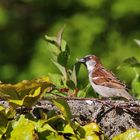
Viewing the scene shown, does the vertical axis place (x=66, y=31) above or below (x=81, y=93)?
below

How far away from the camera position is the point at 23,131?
2273mm

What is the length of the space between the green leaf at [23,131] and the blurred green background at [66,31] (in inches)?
208

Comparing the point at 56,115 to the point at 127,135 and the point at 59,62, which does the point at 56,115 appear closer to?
the point at 127,135

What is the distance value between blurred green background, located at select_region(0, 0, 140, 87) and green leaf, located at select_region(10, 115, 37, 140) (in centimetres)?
529

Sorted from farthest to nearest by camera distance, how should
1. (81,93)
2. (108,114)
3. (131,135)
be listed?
(81,93), (108,114), (131,135)

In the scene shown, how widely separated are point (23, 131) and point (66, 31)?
241 inches

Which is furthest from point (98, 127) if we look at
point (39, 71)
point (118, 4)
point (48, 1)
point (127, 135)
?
point (48, 1)

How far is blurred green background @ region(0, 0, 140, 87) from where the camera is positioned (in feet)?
26.3

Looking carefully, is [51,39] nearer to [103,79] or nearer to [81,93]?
[81,93]

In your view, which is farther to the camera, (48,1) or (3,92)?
(48,1)

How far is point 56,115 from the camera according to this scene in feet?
7.82

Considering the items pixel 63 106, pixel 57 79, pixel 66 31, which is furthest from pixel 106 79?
pixel 66 31

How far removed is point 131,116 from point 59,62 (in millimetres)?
569

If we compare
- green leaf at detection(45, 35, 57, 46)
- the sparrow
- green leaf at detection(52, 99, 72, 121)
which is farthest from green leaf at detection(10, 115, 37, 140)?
the sparrow
